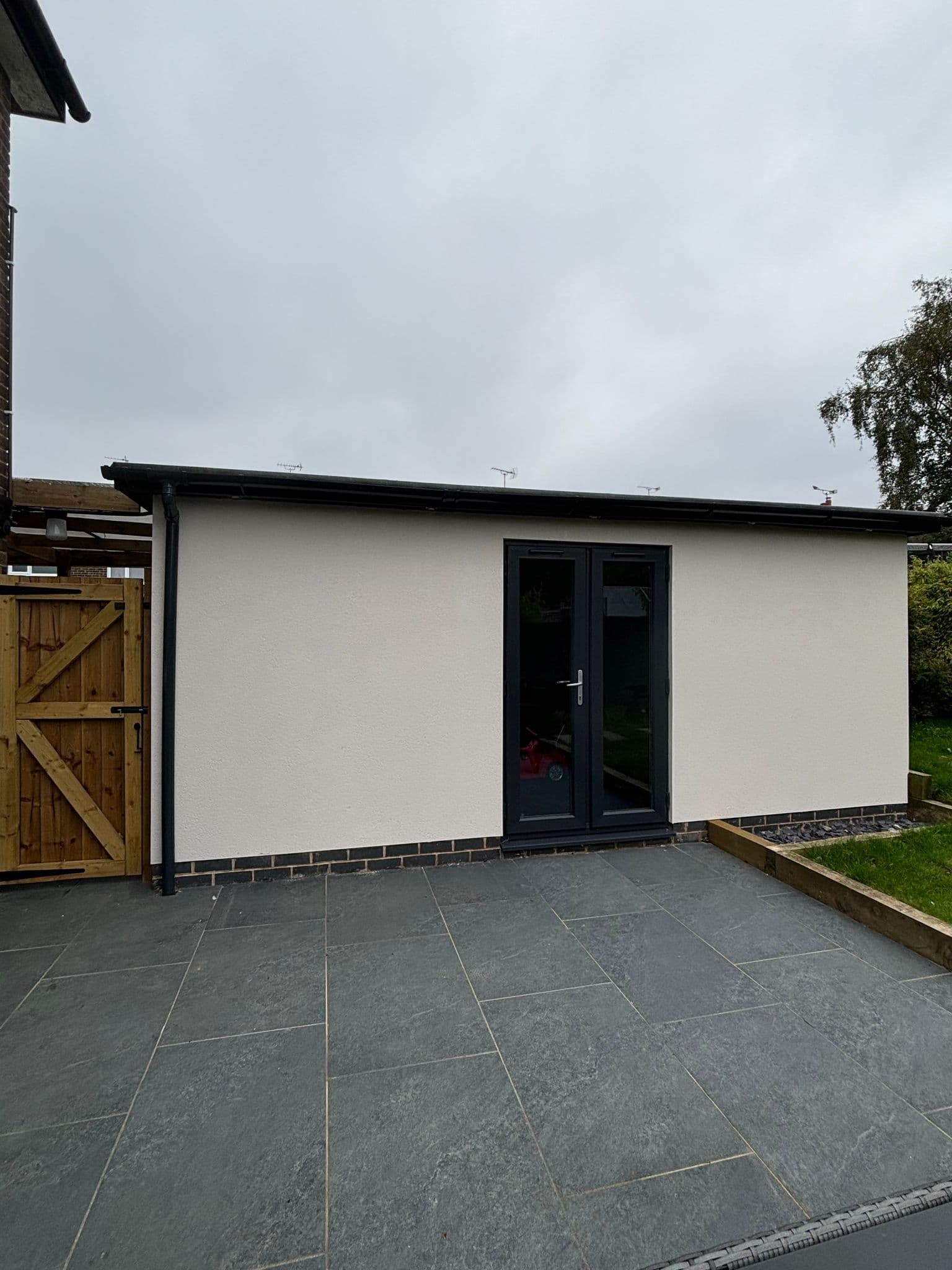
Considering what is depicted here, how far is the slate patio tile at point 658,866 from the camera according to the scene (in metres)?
3.78

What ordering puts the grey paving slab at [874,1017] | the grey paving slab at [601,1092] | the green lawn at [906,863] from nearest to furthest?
the grey paving slab at [601,1092] → the grey paving slab at [874,1017] → the green lawn at [906,863]

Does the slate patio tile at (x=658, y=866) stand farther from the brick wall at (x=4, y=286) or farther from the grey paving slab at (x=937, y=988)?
the brick wall at (x=4, y=286)

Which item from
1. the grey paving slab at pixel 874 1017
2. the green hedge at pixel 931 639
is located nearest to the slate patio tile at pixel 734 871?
the grey paving slab at pixel 874 1017

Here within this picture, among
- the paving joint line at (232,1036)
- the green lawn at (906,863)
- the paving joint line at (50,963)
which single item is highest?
the green lawn at (906,863)

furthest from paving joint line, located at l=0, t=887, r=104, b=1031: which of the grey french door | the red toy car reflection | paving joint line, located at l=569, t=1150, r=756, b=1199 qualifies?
the red toy car reflection

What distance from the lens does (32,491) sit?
4918 millimetres

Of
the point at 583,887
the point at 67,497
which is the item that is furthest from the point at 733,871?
the point at 67,497

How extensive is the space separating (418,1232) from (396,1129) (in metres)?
0.35

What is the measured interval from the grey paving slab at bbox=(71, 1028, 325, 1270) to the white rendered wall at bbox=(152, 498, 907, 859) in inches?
69.8

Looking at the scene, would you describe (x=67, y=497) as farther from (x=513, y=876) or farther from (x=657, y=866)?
(x=657, y=866)

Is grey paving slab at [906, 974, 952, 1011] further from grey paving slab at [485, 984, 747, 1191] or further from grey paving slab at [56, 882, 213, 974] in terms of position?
grey paving slab at [56, 882, 213, 974]

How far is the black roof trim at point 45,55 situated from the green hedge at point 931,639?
34.7ft

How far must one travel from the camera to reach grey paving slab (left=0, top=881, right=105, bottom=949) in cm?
306

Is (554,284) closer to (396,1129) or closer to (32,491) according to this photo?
(32,491)
